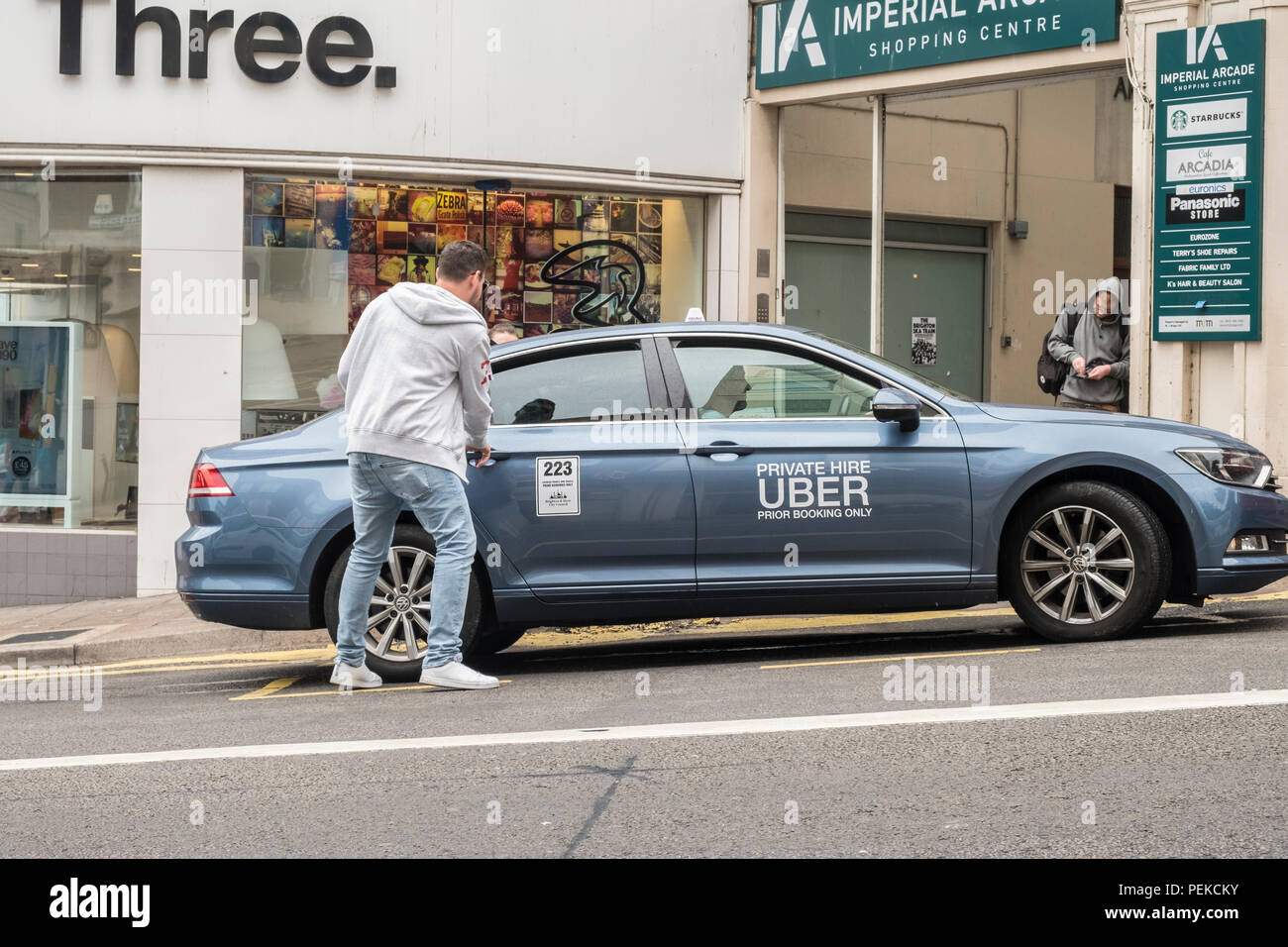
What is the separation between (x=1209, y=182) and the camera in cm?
1063

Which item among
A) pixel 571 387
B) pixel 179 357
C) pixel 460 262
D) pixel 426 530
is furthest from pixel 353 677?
pixel 179 357

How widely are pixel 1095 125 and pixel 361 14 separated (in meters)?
7.56

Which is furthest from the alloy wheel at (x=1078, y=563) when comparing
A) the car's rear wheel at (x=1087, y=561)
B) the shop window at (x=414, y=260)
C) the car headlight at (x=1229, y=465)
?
the shop window at (x=414, y=260)

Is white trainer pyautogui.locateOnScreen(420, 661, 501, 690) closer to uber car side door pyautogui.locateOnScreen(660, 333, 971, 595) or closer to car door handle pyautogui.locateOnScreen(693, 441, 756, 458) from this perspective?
uber car side door pyautogui.locateOnScreen(660, 333, 971, 595)

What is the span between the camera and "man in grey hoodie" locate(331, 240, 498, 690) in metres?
6.55

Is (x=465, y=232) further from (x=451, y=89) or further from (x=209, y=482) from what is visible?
(x=209, y=482)

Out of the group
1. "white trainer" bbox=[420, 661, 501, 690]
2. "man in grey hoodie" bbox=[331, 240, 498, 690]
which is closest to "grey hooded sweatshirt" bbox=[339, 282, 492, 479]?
"man in grey hoodie" bbox=[331, 240, 498, 690]

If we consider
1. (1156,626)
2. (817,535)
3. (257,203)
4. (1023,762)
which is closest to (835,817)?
(1023,762)

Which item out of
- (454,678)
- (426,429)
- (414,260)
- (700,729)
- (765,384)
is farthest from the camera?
(414,260)

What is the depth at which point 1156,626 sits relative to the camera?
307 inches

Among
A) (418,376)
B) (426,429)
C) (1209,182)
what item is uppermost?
(1209,182)

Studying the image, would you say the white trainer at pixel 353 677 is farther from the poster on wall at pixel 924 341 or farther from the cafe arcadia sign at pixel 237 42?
the poster on wall at pixel 924 341

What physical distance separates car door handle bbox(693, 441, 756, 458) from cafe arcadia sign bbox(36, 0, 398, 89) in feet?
21.0

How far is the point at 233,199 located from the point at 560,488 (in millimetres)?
6286
